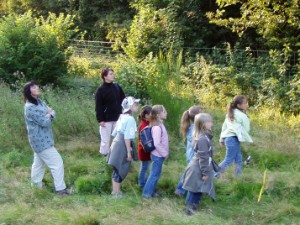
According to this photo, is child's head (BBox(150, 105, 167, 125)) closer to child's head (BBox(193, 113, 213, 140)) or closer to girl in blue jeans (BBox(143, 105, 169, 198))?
girl in blue jeans (BBox(143, 105, 169, 198))

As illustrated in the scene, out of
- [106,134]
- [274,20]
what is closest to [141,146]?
[106,134]

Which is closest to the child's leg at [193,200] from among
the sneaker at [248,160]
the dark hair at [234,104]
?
the dark hair at [234,104]

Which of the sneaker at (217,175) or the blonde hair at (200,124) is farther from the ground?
the blonde hair at (200,124)

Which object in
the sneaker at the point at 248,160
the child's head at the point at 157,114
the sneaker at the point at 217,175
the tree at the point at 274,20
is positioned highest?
the tree at the point at 274,20

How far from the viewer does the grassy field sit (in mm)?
6672

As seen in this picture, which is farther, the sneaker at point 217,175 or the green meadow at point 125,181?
the sneaker at point 217,175

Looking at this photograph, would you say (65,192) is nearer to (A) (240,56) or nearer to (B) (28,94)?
(B) (28,94)

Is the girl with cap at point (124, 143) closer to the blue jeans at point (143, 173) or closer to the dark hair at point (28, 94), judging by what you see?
the blue jeans at point (143, 173)

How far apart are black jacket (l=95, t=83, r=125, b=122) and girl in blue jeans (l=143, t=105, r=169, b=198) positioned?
159 cm

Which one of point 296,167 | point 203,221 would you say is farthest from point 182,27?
point 203,221

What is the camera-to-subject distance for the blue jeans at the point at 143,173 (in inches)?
315

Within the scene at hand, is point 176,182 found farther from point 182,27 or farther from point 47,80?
point 182,27

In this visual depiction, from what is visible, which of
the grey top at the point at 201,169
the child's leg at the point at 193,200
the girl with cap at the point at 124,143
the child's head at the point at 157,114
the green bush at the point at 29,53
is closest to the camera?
the grey top at the point at 201,169

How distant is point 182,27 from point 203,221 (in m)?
13.9
